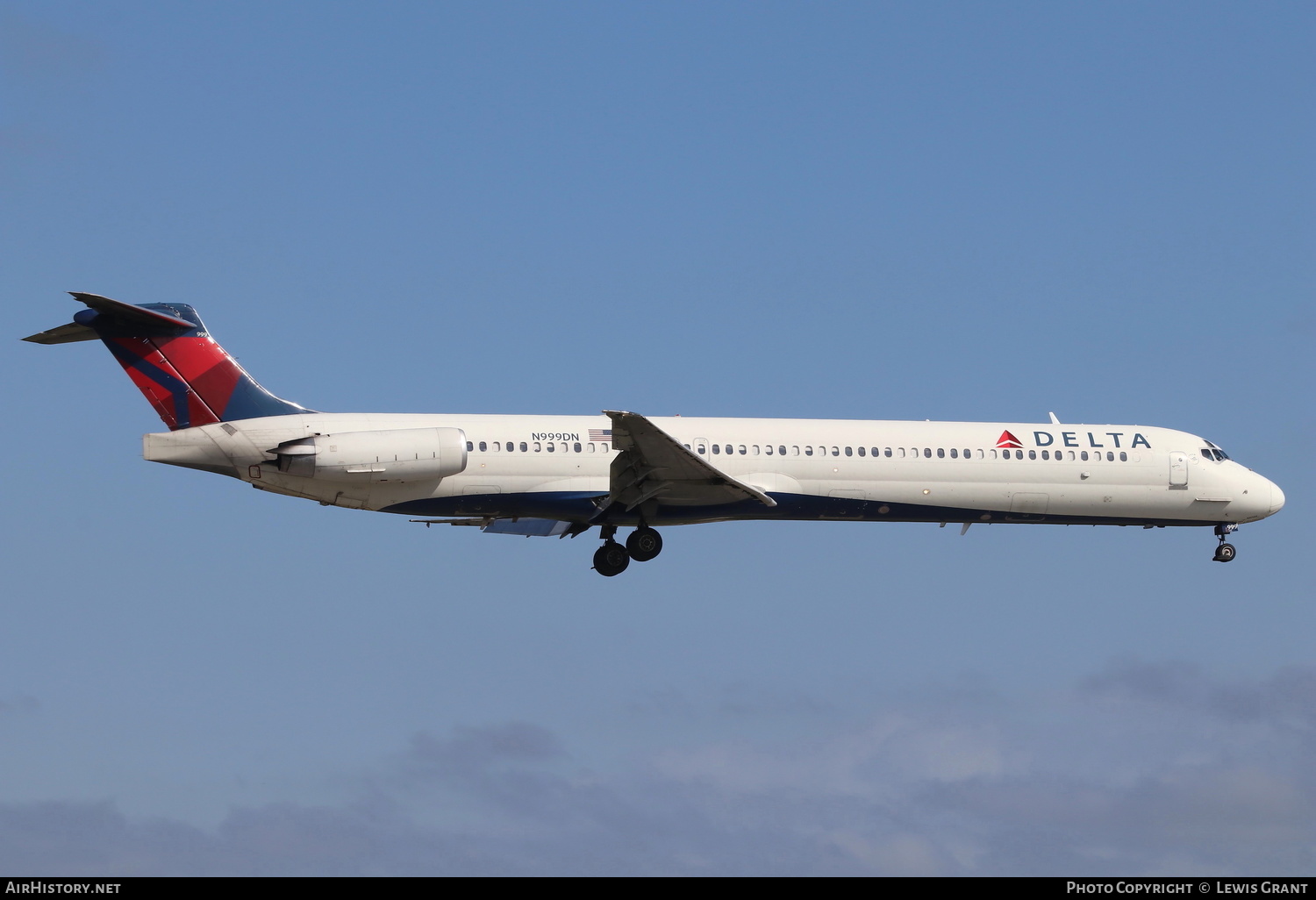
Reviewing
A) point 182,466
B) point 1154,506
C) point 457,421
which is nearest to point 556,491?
point 457,421

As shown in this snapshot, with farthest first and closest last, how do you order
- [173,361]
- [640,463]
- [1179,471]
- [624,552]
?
[1179,471] < [624,552] < [640,463] < [173,361]

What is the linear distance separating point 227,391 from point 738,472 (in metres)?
10.4

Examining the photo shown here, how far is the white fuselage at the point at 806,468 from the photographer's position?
29.6 metres

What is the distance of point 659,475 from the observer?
100 feet

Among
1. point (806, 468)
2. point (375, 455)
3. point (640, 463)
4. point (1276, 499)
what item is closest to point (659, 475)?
point (640, 463)

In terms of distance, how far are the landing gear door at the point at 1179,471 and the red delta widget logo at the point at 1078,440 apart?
2.06 feet

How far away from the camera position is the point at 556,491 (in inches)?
1213

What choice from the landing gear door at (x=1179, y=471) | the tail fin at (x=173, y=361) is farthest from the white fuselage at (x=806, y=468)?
the tail fin at (x=173, y=361)

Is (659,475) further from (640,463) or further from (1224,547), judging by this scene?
(1224,547)

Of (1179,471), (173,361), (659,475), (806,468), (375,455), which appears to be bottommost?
(375,455)

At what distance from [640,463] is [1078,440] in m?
10.5

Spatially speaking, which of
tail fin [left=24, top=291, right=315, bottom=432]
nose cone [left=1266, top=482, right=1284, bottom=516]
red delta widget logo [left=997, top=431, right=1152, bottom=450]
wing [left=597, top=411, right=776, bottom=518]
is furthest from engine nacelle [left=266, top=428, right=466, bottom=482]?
nose cone [left=1266, top=482, right=1284, bottom=516]
